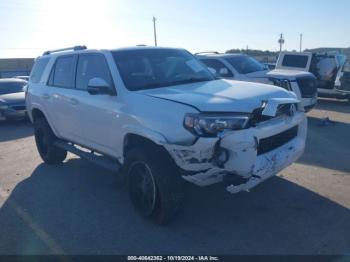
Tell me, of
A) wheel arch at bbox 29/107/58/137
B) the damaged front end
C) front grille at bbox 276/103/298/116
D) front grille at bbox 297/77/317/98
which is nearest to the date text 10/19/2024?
the damaged front end

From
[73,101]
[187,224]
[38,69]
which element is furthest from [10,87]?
[187,224]

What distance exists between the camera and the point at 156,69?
5145mm

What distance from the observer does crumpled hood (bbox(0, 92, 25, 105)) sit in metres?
12.6

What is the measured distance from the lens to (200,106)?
391cm

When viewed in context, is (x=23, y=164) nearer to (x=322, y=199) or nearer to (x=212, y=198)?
(x=212, y=198)

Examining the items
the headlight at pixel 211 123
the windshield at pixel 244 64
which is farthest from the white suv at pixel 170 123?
the windshield at pixel 244 64

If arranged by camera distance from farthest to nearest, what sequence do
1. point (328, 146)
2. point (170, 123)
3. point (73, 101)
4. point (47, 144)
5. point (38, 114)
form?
point (328, 146) → point (38, 114) → point (47, 144) → point (73, 101) → point (170, 123)

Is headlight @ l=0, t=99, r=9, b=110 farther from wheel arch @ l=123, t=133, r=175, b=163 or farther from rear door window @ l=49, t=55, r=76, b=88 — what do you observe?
wheel arch @ l=123, t=133, r=175, b=163

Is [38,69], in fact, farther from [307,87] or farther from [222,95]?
[307,87]

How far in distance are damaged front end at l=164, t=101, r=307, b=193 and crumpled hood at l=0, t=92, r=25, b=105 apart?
10.1m

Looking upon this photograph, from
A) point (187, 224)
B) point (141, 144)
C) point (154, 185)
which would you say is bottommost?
point (187, 224)

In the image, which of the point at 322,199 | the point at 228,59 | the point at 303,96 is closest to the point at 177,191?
the point at 322,199

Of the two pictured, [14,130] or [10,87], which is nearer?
[14,130]

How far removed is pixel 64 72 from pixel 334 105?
1091cm
